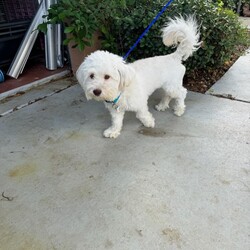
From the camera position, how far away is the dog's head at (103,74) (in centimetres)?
214

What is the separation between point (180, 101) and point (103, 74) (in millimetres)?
1147

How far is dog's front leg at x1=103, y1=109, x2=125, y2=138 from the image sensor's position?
2.70m

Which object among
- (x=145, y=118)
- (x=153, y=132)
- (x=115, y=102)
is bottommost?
(x=153, y=132)

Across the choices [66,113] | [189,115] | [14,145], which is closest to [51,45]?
[66,113]

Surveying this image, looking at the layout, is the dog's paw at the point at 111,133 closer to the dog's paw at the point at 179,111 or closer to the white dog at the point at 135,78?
the white dog at the point at 135,78

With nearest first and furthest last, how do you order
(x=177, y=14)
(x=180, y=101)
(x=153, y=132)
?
(x=153, y=132) → (x=180, y=101) → (x=177, y=14)

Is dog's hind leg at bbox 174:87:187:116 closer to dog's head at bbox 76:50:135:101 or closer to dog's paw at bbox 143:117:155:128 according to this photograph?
dog's paw at bbox 143:117:155:128

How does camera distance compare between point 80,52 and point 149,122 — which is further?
point 80,52

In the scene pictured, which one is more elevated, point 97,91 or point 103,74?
point 103,74

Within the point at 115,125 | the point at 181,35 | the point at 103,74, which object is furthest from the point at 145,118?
the point at 181,35

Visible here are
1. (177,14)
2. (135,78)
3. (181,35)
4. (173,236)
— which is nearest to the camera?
(173,236)

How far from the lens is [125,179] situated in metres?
2.19

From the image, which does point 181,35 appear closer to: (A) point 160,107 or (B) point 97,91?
(A) point 160,107

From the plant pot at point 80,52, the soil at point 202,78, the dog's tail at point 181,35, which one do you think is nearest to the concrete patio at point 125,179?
the soil at point 202,78
